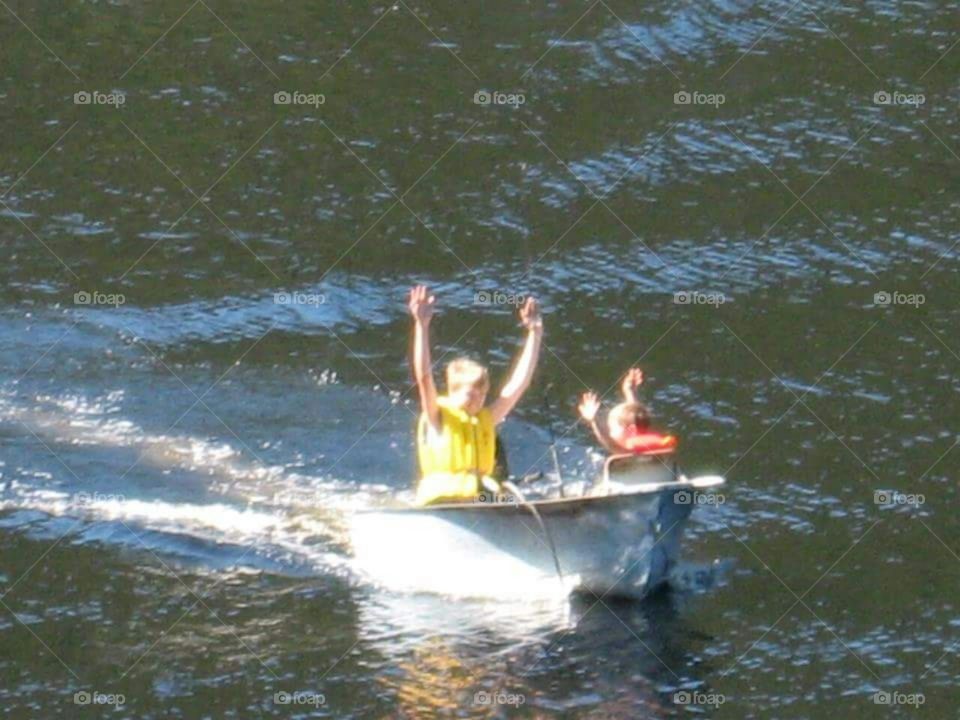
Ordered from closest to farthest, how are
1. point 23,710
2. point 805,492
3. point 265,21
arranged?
1. point 23,710
2. point 805,492
3. point 265,21

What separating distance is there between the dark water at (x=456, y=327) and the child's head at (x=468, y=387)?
136 cm

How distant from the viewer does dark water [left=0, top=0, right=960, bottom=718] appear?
13.2m

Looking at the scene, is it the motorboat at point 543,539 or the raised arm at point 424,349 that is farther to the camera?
the motorboat at point 543,539

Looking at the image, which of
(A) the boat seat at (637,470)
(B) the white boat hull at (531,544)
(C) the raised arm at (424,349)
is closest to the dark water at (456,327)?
(B) the white boat hull at (531,544)

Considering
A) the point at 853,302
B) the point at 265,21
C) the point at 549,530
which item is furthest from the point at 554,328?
the point at 265,21

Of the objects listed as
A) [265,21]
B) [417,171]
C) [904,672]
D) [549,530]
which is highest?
[265,21]

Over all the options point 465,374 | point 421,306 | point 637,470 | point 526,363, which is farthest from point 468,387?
point 637,470

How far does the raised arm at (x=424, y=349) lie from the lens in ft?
42.6

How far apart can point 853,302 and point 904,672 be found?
5.21 m

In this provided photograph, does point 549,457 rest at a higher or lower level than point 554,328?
lower

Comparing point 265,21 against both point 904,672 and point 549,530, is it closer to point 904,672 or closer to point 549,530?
point 549,530

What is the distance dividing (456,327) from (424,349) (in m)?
4.13

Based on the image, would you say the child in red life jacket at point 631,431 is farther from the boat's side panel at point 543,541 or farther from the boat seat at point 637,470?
the boat's side panel at point 543,541

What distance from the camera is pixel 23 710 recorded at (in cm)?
1246
